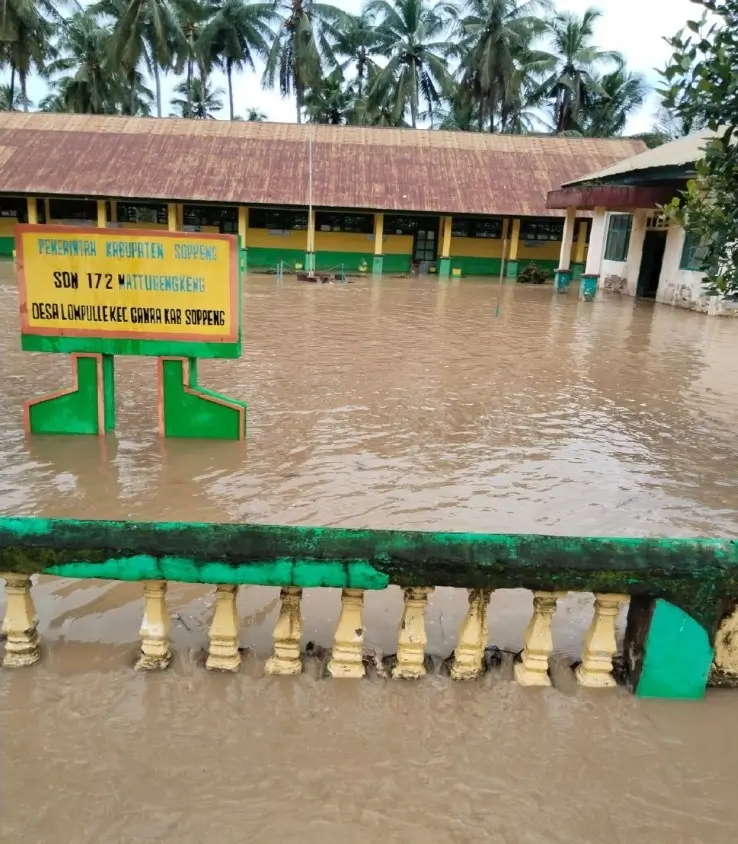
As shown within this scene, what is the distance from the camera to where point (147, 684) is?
114 inches

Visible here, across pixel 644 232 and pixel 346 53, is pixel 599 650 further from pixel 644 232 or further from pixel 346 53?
pixel 346 53

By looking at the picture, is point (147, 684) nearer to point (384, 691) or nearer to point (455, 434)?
point (384, 691)

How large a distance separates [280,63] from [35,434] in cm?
3599

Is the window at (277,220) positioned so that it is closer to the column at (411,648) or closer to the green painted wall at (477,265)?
the green painted wall at (477,265)

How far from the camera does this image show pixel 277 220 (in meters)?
28.3

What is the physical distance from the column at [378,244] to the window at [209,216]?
553 centimetres

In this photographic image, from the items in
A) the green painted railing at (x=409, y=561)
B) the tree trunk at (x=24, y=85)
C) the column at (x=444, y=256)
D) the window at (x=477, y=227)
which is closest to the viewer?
the green painted railing at (x=409, y=561)

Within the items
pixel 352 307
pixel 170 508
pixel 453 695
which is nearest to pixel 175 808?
pixel 453 695

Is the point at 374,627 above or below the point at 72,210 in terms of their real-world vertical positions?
below

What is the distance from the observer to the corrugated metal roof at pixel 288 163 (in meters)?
25.8

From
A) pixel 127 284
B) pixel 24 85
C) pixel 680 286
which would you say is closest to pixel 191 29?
pixel 24 85

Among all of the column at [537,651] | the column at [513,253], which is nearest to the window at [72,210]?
the column at [513,253]

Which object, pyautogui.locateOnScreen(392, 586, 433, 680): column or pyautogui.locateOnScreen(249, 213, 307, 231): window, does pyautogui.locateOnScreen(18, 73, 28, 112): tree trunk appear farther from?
pyautogui.locateOnScreen(392, 586, 433, 680): column

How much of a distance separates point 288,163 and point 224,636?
27002mm
